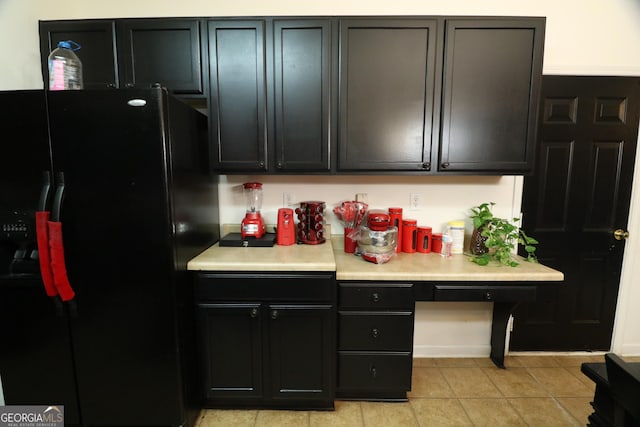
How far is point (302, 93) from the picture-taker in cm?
172

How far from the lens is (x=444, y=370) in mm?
2117

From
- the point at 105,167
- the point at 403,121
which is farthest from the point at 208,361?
the point at 403,121

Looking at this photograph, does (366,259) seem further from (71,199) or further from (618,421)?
(71,199)

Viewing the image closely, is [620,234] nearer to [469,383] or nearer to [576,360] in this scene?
[576,360]

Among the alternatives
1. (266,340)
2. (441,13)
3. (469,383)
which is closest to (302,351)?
(266,340)

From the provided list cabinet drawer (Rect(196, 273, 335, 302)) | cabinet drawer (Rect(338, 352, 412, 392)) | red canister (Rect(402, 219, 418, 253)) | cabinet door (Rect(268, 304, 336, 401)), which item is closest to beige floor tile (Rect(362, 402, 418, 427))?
cabinet drawer (Rect(338, 352, 412, 392))

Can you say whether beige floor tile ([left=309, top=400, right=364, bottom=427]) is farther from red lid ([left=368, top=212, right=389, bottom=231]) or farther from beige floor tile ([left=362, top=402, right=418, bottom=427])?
red lid ([left=368, top=212, right=389, bottom=231])

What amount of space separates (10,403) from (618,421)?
2524mm

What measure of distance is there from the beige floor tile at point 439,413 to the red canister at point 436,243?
0.97m

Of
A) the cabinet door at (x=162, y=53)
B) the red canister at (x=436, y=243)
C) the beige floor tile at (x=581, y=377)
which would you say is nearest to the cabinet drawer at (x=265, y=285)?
the red canister at (x=436, y=243)

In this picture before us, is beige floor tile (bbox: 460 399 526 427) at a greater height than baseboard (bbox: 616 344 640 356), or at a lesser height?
lesser

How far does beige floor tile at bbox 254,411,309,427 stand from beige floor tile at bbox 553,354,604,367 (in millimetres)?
2024

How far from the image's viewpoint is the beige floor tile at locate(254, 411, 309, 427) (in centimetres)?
162

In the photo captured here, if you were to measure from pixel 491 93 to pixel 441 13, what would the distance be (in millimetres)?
715
